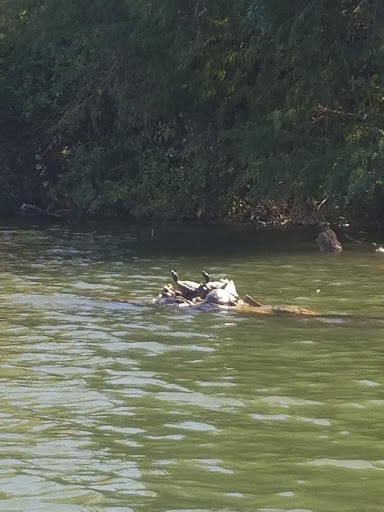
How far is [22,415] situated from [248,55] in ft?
56.4

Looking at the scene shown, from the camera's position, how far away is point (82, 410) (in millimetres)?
8477

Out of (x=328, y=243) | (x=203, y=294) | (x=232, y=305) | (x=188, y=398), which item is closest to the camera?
(x=188, y=398)

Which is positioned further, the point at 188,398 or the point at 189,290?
the point at 189,290

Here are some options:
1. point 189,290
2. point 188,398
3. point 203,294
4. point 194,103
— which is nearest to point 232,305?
point 203,294

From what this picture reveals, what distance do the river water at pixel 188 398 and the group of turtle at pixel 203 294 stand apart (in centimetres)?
36

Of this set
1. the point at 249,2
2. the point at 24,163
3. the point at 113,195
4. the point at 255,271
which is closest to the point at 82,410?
the point at 255,271

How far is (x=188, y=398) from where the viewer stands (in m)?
8.80

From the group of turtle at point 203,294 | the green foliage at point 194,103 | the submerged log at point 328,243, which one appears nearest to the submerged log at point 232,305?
the group of turtle at point 203,294

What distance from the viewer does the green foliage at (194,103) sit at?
22.1 metres

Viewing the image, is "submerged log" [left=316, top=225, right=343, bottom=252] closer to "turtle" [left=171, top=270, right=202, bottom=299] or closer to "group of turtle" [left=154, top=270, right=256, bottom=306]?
"group of turtle" [left=154, top=270, right=256, bottom=306]

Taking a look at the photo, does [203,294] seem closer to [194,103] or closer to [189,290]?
[189,290]

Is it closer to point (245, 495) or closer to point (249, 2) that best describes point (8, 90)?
point (249, 2)

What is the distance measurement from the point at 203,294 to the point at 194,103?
13.5 meters

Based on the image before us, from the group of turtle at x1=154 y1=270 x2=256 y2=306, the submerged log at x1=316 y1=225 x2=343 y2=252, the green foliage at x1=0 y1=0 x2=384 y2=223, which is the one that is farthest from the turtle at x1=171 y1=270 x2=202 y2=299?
the submerged log at x1=316 y1=225 x2=343 y2=252
